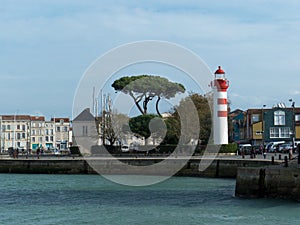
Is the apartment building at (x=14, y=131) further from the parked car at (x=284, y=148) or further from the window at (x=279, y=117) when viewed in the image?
the parked car at (x=284, y=148)

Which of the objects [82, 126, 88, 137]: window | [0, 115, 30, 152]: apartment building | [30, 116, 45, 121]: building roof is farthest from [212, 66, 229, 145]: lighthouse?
[30, 116, 45, 121]: building roof

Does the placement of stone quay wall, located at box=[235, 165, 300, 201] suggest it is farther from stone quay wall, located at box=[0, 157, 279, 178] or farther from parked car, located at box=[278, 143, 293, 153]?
parked car, located at box=[278, 143, 293, 153]

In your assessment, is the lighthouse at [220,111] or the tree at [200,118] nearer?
the lighthouse at [220,111]

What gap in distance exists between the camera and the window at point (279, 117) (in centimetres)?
9288

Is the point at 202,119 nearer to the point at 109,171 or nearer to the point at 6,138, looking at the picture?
the point at 109,171

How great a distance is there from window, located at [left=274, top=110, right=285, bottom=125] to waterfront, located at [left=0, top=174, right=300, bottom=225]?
5361 cm

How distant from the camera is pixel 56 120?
5325 inches

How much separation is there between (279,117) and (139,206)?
221 ft

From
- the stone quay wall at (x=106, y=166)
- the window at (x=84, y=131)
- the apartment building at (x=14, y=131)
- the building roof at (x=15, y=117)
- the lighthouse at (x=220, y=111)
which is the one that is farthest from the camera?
the building roof at (x=15, y=117)

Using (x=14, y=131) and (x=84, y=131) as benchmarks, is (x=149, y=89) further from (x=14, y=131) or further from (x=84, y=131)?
(x=14, y=131)

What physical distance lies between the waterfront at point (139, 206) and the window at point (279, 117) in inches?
2111

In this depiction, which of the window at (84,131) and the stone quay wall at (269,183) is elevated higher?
the window at (84,131)

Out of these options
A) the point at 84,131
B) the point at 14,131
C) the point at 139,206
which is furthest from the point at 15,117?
the point at 139,206

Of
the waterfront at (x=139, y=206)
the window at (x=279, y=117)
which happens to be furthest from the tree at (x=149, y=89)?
the waterfront at (x=139, y=206)
